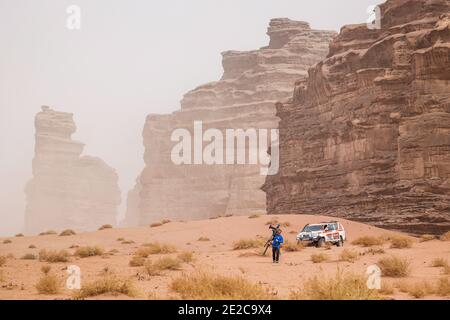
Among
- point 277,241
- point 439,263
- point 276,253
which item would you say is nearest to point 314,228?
point 276,253

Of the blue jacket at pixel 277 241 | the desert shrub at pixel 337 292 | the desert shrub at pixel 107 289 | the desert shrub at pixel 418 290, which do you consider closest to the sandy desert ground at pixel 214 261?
the desert shrub at pixel 418 290

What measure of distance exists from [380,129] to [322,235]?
2222 centimetres

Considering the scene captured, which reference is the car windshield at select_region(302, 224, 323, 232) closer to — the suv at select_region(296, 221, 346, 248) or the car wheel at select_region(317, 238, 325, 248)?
the suv at select_region(296, 221, 346, 248)

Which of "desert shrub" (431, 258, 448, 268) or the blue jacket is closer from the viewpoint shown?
"desert shrub" (431, 258, 448, 268)

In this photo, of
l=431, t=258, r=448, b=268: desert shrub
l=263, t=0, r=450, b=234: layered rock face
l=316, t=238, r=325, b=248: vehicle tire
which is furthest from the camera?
l=263, t=0, r=450, b=234: layered rock face

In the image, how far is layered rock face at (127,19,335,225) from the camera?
150 meters

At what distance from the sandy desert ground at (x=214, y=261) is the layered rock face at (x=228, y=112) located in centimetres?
9653

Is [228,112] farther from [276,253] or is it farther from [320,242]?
[276,253]

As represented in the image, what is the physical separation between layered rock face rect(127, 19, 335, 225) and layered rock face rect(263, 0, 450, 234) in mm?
80206

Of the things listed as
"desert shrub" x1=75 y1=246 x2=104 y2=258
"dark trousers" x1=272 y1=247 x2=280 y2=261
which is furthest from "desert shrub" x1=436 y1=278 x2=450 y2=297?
"desert shrub" x1=75 y1=246 x2=104 y2=258

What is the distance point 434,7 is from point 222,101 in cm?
12068

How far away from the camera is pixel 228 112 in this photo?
15850 centimetres

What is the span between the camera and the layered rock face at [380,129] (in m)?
40.3

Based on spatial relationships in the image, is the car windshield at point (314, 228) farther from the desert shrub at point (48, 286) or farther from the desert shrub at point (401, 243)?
the desert shrub at point (48, 286)
